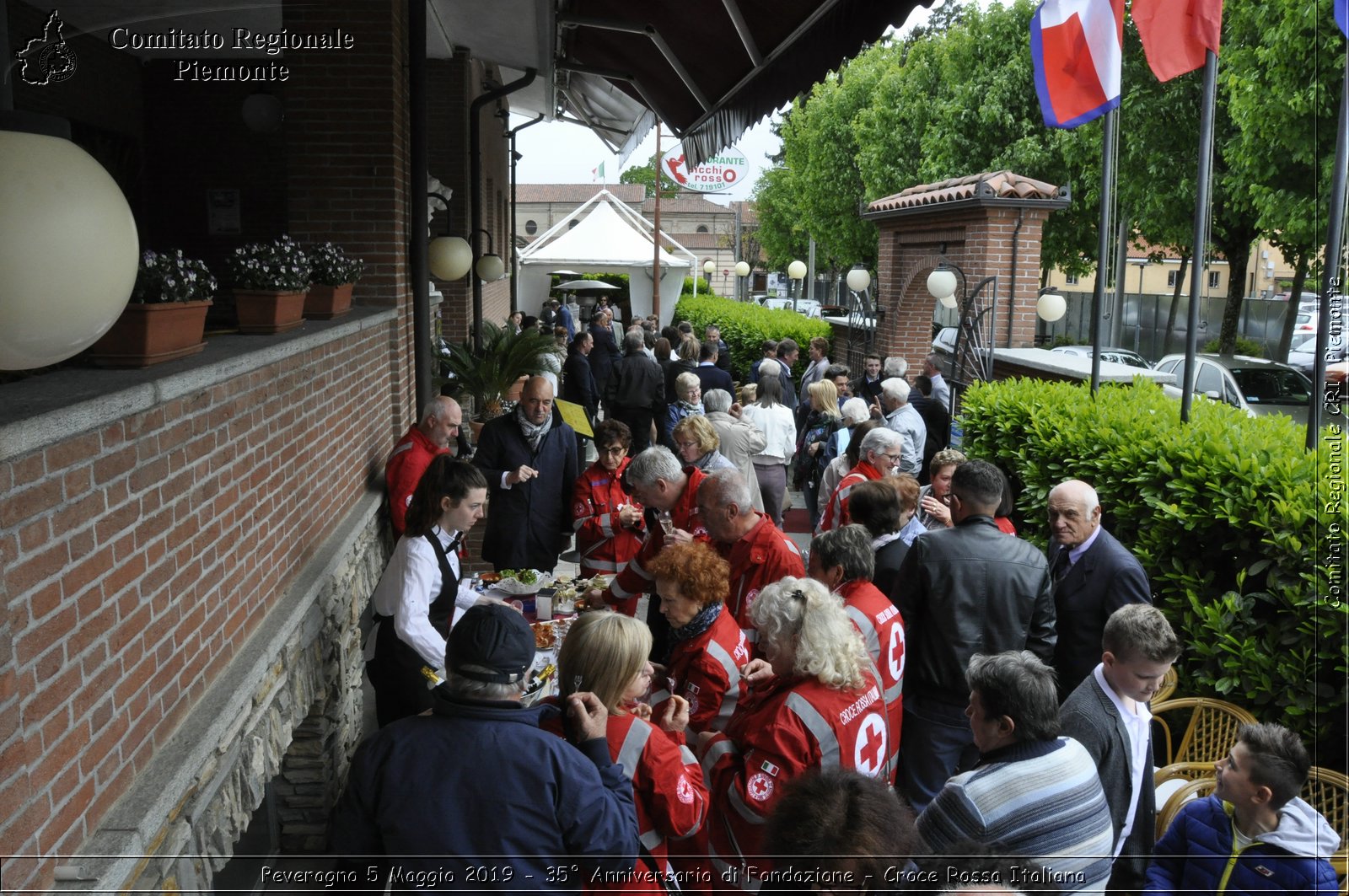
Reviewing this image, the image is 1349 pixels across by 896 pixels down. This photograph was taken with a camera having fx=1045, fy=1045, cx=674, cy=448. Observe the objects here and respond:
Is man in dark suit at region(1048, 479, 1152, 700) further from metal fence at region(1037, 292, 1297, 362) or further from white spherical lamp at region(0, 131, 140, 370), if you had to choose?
metal fence at region(1037, 292, 1297, 362)

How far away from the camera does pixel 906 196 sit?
15.3 metres

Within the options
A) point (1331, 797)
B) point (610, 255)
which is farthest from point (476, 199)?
point (1331, 797)

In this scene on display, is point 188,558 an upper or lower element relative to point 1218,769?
upper

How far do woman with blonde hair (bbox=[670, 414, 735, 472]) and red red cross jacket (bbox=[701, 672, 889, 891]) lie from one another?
2900 millimetres

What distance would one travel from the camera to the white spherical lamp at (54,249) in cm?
178

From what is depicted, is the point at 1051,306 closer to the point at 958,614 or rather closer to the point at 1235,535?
the point at 1235,535

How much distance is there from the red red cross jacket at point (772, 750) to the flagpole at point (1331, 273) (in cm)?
265

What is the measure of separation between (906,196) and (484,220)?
6248 mm

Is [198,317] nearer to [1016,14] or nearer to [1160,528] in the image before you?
[1160,528]

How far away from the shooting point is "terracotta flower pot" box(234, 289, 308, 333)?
14.0 feet

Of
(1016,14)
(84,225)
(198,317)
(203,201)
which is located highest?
(1016,14)

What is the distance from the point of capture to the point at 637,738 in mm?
2930

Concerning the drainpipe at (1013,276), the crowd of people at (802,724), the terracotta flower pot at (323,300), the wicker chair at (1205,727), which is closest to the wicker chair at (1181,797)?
the crowd of people at (802,724)

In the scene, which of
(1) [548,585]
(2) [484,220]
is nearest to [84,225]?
(1) [548,585]
